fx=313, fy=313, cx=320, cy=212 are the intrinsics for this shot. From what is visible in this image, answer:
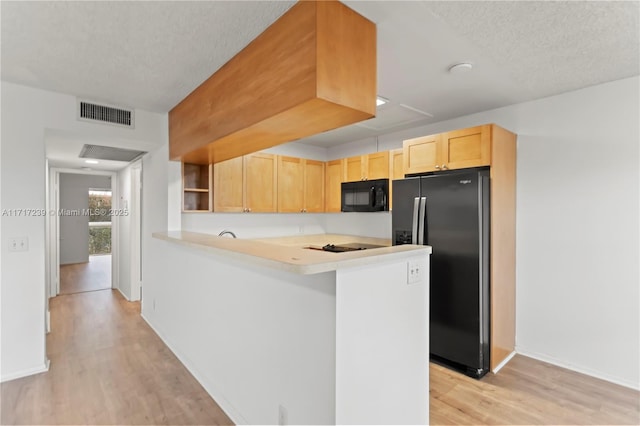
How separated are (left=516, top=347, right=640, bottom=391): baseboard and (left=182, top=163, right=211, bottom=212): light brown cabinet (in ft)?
12.3

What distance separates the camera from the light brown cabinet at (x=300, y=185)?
447cm

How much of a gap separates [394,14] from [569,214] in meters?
2.41

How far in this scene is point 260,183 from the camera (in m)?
4.23

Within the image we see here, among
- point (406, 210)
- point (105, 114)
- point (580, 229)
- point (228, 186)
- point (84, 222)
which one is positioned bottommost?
point (84, 222)

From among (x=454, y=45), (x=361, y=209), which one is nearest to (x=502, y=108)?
(x=454, y=45)

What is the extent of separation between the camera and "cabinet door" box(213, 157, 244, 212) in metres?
3.83

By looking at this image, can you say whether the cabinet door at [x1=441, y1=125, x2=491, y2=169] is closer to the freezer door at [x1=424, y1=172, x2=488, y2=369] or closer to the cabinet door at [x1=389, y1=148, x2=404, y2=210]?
the freezer door at [x1=424, y1=172, x2=488, y2=369]

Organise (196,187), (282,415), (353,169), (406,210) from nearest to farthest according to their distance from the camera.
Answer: (282,415) → (406,210) → (196,187) → (353,169)

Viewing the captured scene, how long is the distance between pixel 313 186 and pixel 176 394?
3.21m

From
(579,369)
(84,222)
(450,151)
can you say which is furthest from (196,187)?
(84,222)

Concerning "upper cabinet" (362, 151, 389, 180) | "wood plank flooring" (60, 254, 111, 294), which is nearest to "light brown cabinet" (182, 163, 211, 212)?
"upper cabinet" (362, 151, 389, 180)

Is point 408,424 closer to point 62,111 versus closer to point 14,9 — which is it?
→ point 14,9

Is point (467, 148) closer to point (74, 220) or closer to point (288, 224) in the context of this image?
point (288, 224)

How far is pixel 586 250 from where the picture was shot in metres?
2.73
